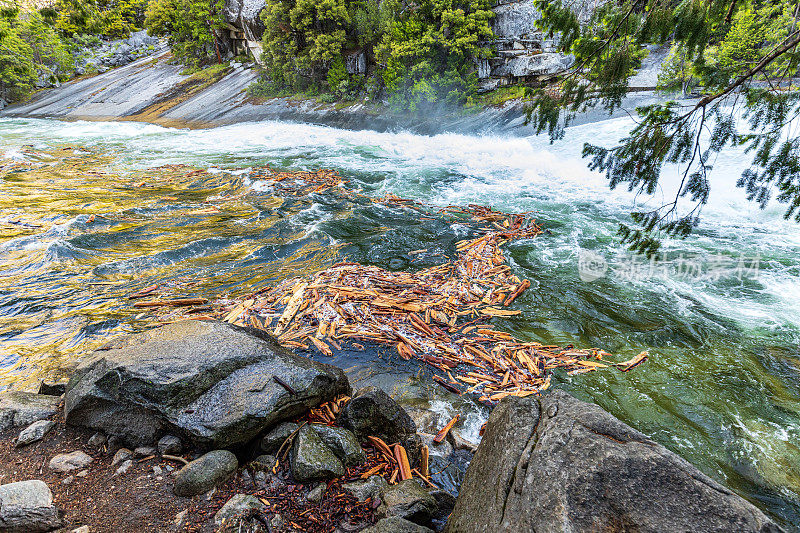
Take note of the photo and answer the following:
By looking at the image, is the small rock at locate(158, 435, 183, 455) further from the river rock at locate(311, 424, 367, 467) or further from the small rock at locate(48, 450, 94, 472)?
the river rock at locate(311, 424, 367, 467)

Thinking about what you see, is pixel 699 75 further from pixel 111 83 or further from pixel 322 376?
pixel 111 83

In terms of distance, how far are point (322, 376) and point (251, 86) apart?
1182 inches

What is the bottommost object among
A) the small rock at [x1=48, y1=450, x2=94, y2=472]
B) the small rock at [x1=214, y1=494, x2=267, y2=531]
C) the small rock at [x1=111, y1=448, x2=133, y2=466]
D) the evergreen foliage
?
the small rock at [x1=214, y1=494, x2=267, y2=531]

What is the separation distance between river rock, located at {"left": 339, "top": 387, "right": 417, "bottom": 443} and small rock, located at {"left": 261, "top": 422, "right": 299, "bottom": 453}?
0.38m

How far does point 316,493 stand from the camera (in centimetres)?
223

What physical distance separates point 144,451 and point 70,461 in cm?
43

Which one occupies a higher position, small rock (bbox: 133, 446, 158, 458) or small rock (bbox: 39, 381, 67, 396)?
small rock (bbox: 39, 381, 67, 396)

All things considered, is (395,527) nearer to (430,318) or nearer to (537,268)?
(430,318)

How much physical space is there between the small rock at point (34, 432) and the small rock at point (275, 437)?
5.03 ft

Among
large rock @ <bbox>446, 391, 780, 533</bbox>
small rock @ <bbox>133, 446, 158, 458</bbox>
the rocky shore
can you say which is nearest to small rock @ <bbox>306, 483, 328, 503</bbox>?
the rocky shore

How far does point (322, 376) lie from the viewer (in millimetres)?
2898

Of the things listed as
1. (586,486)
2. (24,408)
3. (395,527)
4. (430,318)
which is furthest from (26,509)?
(430,318)

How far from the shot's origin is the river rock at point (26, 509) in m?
1.84

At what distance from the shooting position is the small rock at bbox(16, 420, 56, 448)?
2.45m
